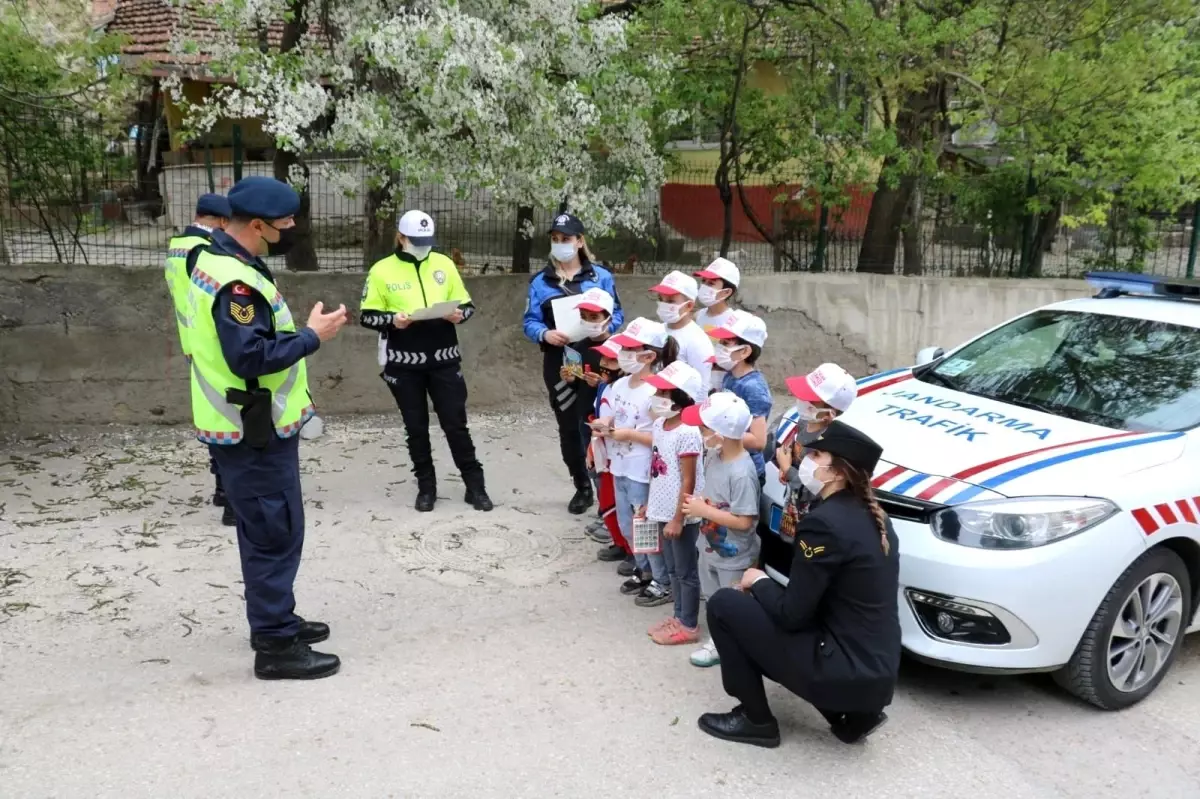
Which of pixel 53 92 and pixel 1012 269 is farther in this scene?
pixel 1012 269

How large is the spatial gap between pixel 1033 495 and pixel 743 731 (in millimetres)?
1468

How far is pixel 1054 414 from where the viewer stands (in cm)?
482

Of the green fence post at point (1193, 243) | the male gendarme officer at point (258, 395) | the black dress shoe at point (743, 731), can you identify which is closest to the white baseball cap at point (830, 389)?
the black dress shoe at point (743, 731)

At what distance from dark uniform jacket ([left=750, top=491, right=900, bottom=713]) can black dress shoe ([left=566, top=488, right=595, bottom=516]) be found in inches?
117

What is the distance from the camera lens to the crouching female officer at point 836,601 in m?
3.55

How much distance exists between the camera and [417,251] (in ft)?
20.4

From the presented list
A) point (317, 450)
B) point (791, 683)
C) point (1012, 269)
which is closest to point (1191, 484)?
point (791, 683)

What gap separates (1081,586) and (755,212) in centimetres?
731

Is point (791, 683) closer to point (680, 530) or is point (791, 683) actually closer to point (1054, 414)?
point (680, 530)

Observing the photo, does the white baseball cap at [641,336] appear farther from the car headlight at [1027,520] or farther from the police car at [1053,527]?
the car headlight at [1027,520]

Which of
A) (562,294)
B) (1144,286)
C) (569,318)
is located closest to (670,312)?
(569,318)

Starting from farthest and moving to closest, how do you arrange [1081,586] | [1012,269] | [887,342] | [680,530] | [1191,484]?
[1012,269] → [887,342] → [680,530] → [1191,484] → [1081,586]

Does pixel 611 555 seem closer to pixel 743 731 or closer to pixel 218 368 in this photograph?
pixel 743 731

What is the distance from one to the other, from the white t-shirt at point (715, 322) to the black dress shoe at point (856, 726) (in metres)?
1.80
